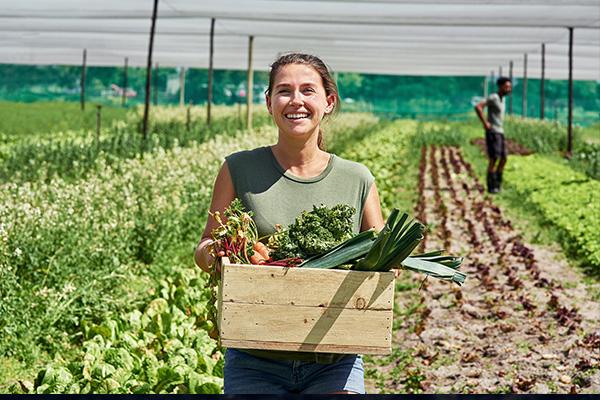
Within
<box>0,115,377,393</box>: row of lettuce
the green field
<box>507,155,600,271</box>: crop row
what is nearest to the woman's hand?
the green field

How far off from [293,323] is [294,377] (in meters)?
0.21

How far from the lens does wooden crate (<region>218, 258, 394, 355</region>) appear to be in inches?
93.8

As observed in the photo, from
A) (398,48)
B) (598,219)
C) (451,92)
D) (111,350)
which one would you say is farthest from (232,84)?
(111,350)

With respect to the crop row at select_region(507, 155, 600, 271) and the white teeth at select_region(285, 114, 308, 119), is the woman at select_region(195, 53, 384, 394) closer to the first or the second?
the white teeth at select_region(285, 114, 308, 119)

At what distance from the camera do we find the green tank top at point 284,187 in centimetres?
272

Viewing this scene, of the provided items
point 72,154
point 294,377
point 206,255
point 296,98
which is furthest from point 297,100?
point 72,154

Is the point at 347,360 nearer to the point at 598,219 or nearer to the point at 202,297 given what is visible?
the point at 202,297

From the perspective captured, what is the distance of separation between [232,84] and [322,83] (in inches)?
2381

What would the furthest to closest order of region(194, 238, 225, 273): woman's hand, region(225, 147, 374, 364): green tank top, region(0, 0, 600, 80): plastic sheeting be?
region(0, 0, 600, 80): plastic sheeting < region(225, 147, 374, 364): green tank top < region(194, 238, 225, 273): woman's hand

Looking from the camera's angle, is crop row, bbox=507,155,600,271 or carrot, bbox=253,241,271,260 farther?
crop row, bbox=507,155,600,271

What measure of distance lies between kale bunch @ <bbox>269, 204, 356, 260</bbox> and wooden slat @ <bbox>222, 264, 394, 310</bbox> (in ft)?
0.36

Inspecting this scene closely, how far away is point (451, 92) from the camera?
58312 millimetres

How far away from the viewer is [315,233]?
247 cm

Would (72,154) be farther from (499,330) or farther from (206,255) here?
(206,255)
